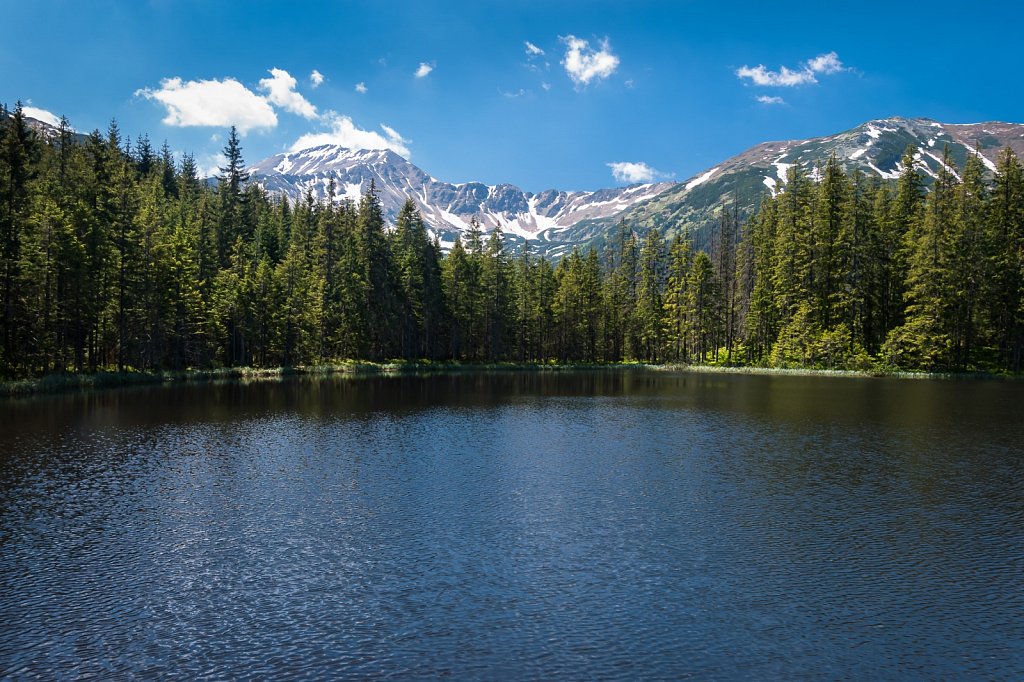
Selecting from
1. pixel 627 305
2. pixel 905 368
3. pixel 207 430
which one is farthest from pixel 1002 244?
pixel 207 430

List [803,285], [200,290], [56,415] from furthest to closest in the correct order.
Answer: [803,285]
[200,290]
[56,415]

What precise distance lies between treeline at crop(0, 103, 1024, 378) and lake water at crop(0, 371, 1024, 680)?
122 ft

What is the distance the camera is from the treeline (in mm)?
69938

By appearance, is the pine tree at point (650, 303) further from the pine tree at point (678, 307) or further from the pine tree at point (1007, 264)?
the pine tree at point (1007, 264)

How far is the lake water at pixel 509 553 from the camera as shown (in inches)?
529

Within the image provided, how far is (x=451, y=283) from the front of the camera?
413 ft

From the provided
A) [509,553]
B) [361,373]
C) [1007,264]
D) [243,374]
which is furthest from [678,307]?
[509,553]

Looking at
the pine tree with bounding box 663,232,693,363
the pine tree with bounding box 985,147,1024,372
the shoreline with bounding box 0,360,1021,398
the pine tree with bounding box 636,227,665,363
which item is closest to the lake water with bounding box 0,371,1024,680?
the shoreline with bounding box 0,360,1021,398

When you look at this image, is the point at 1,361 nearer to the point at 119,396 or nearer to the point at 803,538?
the point at 119,396

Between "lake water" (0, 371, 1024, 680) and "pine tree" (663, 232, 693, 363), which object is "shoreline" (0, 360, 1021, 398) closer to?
"pine tree" (663, 232, 693, 363)

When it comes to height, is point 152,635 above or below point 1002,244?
below

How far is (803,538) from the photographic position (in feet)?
68.2

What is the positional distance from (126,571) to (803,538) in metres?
20.6

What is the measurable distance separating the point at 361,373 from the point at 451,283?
1282 inches
